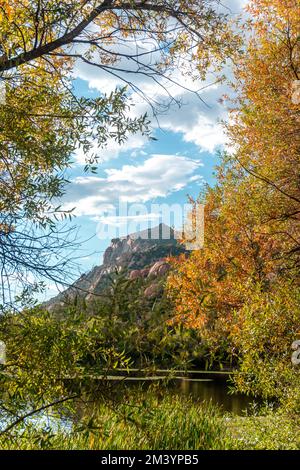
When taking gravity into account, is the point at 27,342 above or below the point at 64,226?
below

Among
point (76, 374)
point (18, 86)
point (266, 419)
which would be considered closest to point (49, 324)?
point (76, 374)

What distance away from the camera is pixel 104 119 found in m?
6.54

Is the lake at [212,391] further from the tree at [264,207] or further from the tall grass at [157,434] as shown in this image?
the tall grass at [157,434]

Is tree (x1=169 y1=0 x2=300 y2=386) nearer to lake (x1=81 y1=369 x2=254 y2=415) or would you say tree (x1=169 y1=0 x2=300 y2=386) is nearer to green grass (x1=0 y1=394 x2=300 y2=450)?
green grass (x1=0 y1=394 x2=300 y2=450)

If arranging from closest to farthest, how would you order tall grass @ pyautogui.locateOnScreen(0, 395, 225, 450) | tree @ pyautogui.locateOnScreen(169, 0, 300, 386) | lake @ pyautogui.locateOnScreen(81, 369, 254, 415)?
tall grass @ pyautogui.locateOnScreen(0, 395, 225, 450) → tree @ pyautogui.locateOnScreen(169, 0, 300, 386) → lake @ pyautogui.locateOnScreen(81, 369, 254, 415)

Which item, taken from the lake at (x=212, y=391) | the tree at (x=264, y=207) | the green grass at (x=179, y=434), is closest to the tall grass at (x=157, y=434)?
the green grass at (x=179, y=434)

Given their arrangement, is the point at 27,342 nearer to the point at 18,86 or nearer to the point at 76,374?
the point at 76,374

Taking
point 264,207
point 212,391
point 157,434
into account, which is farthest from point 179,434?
point 212,391

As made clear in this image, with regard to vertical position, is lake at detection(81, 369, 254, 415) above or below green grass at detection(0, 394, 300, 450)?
below

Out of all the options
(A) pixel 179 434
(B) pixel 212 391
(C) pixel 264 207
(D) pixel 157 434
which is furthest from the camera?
(B) pixel 212 391

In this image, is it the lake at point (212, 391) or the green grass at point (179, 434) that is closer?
the green grass at point (179, 434)

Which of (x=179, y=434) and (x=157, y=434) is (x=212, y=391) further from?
(x=157, y=434)

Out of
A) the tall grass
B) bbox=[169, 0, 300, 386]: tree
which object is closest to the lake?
bbox=[169, 0, 300, 386]: tree
